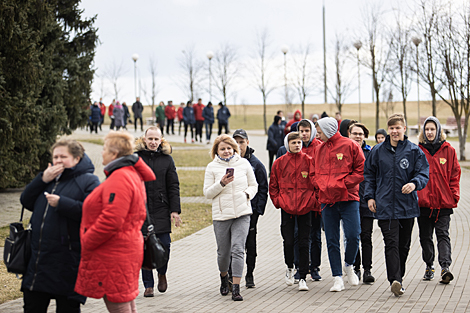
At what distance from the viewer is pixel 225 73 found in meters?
48.9

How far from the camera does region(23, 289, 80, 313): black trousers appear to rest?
436 cm

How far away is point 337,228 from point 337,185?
23.9 inches

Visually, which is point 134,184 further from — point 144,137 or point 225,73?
point 225,73

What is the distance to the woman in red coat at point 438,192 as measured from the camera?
7.07m

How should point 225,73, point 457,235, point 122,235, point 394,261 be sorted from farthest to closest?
point 225,73 → point 457,235 → point 394,261 → point 122,235

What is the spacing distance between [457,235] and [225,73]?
1578 inches

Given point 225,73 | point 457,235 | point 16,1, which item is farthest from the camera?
point 225,73

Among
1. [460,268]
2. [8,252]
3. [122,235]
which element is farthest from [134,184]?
[460,268]

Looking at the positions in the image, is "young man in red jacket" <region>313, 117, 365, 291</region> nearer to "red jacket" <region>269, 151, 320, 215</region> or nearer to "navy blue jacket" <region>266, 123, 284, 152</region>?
"red jacket" <region>269, 151, 320, 215</region>

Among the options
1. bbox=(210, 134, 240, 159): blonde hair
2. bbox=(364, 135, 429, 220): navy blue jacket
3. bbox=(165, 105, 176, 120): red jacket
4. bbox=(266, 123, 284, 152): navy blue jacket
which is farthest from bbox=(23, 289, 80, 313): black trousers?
bbox=(165, 105, 176, 120): red jacket

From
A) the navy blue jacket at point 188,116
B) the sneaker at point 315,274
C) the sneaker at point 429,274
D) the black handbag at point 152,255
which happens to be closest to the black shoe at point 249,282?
the sneaker at point 315,274

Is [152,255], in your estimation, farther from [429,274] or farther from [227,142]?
[429,274]

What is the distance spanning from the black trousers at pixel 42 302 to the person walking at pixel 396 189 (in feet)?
11.7

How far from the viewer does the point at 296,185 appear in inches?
276
